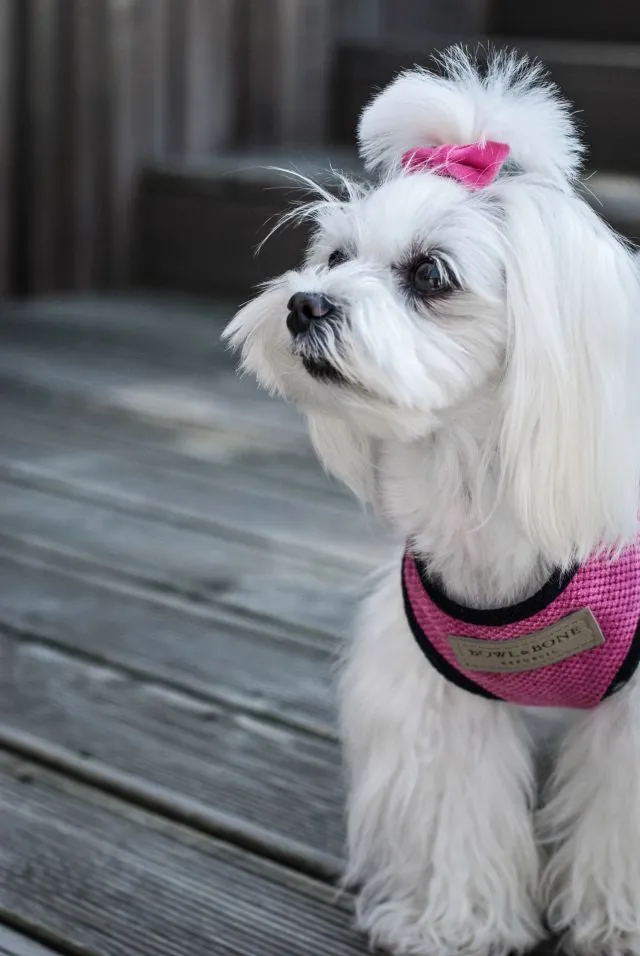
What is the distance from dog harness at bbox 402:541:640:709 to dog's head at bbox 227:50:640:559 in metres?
0.06

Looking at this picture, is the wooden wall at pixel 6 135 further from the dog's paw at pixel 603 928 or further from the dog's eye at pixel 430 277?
the dog's paw at pixel 603 928

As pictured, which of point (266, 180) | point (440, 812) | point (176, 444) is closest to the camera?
point (440, 812)

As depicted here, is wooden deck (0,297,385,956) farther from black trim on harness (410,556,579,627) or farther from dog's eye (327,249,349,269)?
dog's eye (327,249,349,269)

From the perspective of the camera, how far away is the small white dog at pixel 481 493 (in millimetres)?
1004

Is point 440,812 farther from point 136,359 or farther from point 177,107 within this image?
point 177,107

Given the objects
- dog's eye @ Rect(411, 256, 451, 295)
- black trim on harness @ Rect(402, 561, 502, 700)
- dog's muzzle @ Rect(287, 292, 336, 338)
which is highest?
dog's eye @ Rect(411, 256, 451, 295)

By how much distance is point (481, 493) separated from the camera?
1.11 meters

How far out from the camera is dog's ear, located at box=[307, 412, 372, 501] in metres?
1.18

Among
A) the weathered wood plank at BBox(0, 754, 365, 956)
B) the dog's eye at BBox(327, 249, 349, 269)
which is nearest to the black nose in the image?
the dog's eye at BBox(327, 249, 349, 269)

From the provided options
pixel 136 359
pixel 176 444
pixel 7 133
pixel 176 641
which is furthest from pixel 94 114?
pixel 176 641

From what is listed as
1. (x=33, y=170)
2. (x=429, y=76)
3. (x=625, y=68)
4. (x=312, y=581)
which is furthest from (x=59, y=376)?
(x=429, y=76)

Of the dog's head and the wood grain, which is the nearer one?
the dog's head

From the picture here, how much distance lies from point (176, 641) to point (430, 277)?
0.79 metres

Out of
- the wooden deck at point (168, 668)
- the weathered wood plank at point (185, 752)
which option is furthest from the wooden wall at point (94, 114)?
the weathered wood plank at point (185, 752)
